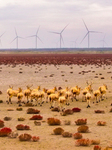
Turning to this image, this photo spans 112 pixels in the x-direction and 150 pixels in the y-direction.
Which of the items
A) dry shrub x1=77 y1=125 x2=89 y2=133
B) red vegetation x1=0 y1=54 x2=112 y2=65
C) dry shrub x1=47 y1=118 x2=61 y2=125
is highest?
dry shrub x1=77 y1=125 x2=89 y2=133

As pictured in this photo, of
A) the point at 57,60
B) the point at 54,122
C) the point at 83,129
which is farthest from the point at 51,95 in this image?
the point at 57,60

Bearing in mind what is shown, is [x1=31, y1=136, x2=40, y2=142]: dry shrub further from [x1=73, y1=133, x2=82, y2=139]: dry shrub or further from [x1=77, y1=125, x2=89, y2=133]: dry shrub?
[x1=77, y1=125, x2=89, y2=133]: dry shrub

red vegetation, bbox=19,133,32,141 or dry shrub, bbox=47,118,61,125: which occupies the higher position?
red vegetation, bbox=19,133,32,141

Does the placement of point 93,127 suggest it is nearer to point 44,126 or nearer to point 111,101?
point 44,126

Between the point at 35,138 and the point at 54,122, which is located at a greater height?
the point at 35,138

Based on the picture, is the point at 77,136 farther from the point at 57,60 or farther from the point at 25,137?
the point at 57,60

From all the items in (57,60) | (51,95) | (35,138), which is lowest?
(57,60)

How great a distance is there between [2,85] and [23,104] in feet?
43.3

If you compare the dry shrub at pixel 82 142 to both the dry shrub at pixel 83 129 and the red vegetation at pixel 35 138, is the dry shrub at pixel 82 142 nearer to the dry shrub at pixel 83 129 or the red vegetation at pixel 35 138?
the red vegetation at pixel 35 138

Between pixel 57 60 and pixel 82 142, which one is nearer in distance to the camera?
pixel 82 142

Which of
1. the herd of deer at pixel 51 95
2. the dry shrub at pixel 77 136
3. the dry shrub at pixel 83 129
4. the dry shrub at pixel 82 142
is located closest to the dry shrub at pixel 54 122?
the dry shrub at pixel 83 129

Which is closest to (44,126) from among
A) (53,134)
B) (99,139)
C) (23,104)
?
(53,134)

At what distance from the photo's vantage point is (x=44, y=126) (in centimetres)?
1761

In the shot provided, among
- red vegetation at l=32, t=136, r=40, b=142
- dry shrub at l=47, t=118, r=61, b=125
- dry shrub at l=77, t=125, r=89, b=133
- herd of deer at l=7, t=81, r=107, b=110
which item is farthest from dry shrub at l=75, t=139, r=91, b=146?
herd of deer at l=7, t=81, r=107, b=110
